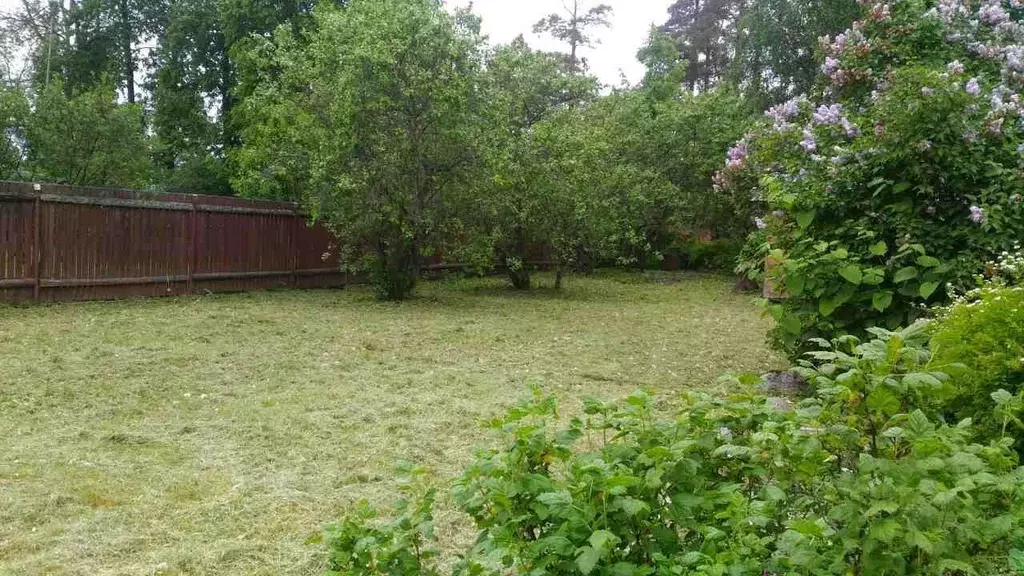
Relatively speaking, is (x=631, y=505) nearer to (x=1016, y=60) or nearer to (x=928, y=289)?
(x=928, y=289)

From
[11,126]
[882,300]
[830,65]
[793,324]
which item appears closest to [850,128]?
[882,300]

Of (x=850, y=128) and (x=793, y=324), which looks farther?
(x=850, y=128)

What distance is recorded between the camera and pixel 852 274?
4.89 m

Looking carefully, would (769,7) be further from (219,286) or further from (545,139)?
(219,286)

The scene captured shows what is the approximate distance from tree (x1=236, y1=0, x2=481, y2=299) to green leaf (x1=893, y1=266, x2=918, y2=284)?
7.03 metres

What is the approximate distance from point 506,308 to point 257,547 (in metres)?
8.81

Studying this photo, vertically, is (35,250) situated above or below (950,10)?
below

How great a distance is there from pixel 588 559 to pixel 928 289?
12.9 ft

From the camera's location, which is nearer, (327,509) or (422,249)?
(327,509)

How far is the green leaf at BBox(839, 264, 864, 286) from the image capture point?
488cm

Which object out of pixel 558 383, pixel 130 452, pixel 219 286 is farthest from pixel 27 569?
pixel 219 286

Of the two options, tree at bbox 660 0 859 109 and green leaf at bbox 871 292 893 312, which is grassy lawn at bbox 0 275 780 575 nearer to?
green leaf at bbox 871 292 893 312

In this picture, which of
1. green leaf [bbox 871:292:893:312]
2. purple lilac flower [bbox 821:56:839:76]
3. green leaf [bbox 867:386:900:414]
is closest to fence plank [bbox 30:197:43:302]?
purple lilac flower [bbox 821:56:839:76]

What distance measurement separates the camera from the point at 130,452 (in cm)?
404
